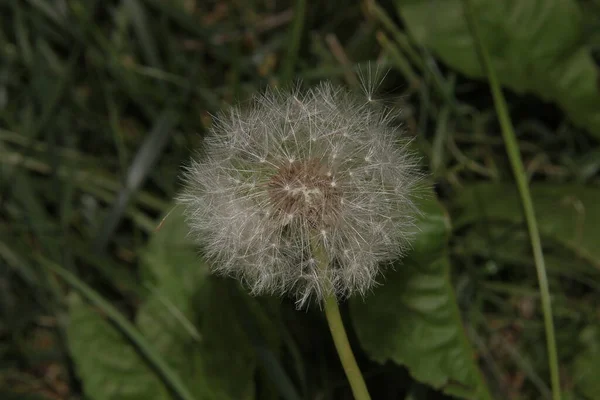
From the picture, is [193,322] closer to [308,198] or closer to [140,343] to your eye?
[140,343]

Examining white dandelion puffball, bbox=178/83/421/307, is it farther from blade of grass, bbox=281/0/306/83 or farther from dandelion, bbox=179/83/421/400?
blade of grass, bbox=281/0/306/83

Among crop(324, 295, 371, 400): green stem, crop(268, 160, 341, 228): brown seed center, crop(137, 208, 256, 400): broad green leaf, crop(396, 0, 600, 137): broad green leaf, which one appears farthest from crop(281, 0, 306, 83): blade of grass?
crop(324, 295, 371, 400): green stem

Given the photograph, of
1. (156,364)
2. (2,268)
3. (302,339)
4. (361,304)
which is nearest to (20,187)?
(2,268)

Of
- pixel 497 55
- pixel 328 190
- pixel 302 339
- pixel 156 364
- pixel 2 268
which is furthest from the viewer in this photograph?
pixel 2 268

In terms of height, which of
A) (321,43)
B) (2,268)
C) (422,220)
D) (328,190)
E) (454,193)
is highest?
(321,43)

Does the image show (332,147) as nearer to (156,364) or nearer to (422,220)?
(422,220)

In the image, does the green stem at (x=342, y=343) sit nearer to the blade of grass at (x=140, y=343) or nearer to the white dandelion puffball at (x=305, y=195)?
the white dandelion puffball at (x=305, y=195)

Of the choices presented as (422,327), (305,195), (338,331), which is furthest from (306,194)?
(422,327)
